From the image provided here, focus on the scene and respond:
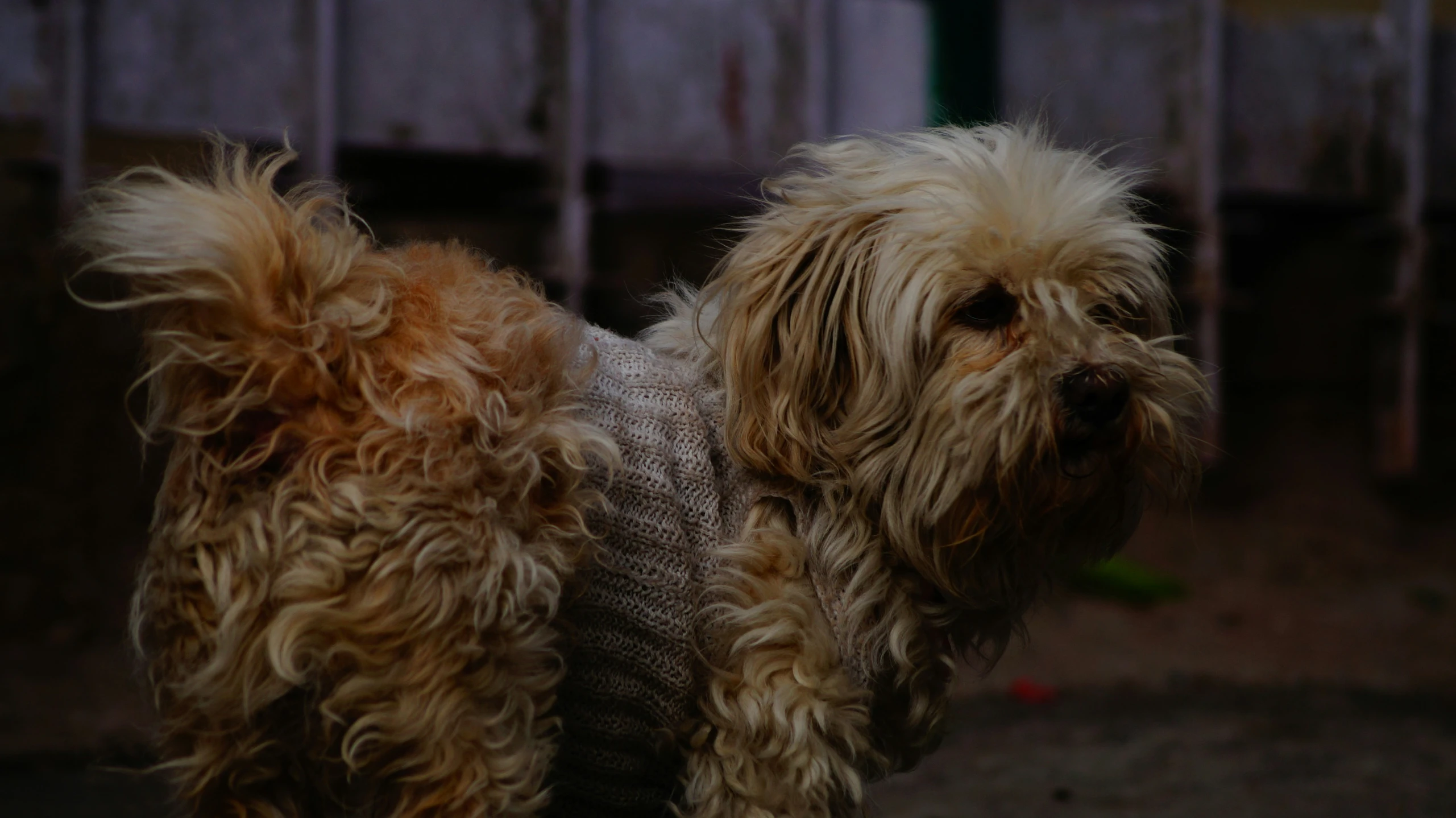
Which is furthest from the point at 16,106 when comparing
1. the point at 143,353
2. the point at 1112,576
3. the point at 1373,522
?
the point at 1373,522

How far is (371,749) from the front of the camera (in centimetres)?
177

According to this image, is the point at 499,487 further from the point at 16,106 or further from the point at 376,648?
the point at 16,106

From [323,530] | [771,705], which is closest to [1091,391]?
[771,705]

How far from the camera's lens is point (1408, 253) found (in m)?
7.11

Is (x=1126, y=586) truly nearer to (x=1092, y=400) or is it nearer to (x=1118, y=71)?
(x=1118, y=71)

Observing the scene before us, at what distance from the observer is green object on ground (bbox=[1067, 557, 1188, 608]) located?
636 centimetres

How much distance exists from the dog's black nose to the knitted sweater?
605 millimetres

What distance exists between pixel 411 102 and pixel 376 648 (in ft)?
14.4

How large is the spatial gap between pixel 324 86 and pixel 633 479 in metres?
3.98

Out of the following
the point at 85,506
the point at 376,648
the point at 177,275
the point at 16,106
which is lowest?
the point at 85,506

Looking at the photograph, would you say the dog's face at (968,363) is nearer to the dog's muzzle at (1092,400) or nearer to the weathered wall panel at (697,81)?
the dog's muzzle at (1092,400)

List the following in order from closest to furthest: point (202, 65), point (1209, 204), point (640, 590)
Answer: point (640, 590) → point (202, 65) → point (1209, 204)

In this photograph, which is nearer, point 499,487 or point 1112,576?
point 499,487

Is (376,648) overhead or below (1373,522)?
overhead
